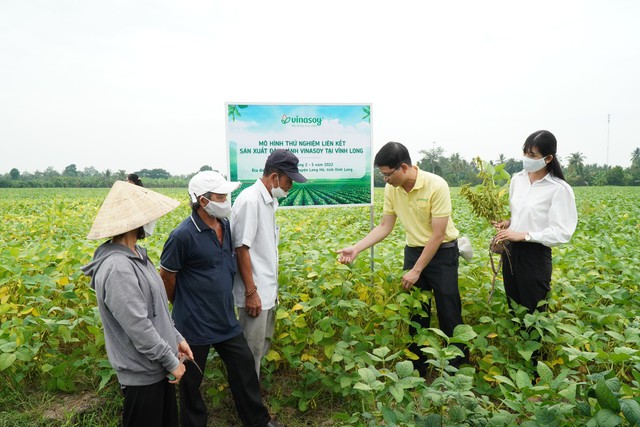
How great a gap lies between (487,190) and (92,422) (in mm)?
3033

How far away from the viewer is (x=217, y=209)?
8.59 ft

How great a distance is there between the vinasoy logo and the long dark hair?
1.57m

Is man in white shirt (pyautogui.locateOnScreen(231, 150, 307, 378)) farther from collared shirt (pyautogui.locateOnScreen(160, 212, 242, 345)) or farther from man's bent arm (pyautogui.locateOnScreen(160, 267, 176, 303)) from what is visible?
man's bent arm (pyautogui.locateOnScreen(160, 267, 176, 303))

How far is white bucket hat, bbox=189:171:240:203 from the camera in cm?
258

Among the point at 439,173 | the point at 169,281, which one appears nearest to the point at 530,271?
the point at 169,281

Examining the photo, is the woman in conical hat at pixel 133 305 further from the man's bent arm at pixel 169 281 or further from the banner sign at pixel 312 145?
the banner sign at pixel 312 145

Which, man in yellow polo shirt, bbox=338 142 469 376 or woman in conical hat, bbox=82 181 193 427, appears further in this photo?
man in yellow polo shirt, bbox=338 142 469 376

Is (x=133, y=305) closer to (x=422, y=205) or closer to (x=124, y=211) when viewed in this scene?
(x=124, y=211)

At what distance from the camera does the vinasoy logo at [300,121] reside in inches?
143

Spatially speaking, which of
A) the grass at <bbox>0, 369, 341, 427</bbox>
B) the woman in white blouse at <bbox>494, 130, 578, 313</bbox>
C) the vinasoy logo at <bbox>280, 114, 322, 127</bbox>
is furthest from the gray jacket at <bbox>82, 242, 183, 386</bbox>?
the woman in white blouse at <bbox>494, 130, 578, 313</bbox>

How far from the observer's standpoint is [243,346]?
8.90 ft

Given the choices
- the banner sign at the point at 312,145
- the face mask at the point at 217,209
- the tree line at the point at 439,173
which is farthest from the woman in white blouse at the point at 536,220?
the tree line at the point at 439,173

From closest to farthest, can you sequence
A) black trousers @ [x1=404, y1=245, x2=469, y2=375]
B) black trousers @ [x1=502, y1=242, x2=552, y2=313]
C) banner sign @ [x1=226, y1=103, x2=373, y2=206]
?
1. black trousers @ [x1=502, y1=242, x2=552, y2=313]
2. black trousers @ [x1=404, y1=245, x2=469, y2=375]
3. banner sign @ [x1=226, y1=103, x2=373, y2=206]

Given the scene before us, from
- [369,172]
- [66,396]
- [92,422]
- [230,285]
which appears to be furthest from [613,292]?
[66,396]
